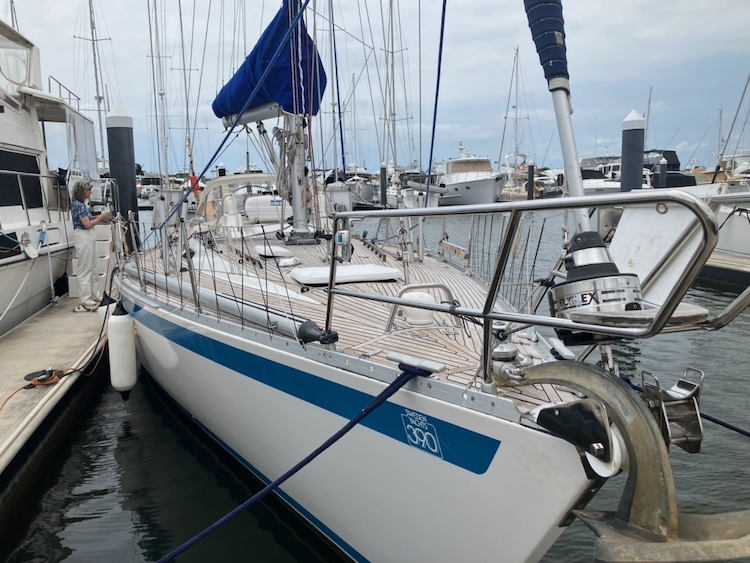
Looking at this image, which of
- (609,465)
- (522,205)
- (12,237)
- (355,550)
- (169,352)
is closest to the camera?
(609,465)

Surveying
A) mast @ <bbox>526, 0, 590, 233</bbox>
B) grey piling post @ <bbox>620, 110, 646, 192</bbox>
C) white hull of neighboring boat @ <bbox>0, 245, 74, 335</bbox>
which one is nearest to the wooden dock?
white hull of neighboring boat @ <bbox>0, 245, 74, 335</bbox>

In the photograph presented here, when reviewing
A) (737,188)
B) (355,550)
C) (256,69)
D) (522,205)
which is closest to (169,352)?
(355,550)

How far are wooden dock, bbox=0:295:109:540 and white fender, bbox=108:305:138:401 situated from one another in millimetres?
400

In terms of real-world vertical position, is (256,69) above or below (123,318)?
above

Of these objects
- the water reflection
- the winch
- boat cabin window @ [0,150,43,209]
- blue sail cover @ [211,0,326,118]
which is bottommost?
the water reflection

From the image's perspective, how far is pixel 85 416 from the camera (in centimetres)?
582

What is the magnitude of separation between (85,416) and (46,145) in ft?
19.8

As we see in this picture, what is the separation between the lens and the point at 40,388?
185 inches

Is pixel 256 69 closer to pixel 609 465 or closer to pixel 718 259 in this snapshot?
pixel 609 465

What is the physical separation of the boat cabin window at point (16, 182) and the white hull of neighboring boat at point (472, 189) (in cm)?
2595

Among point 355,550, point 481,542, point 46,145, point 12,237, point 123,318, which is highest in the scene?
point 46,145

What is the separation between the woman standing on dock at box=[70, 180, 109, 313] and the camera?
22.2 feet

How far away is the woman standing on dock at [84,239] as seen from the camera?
6.76 m

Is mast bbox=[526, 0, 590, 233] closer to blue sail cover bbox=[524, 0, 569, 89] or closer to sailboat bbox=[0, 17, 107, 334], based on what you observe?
blue sail cover bbox=[524, 0, 569, 89]
